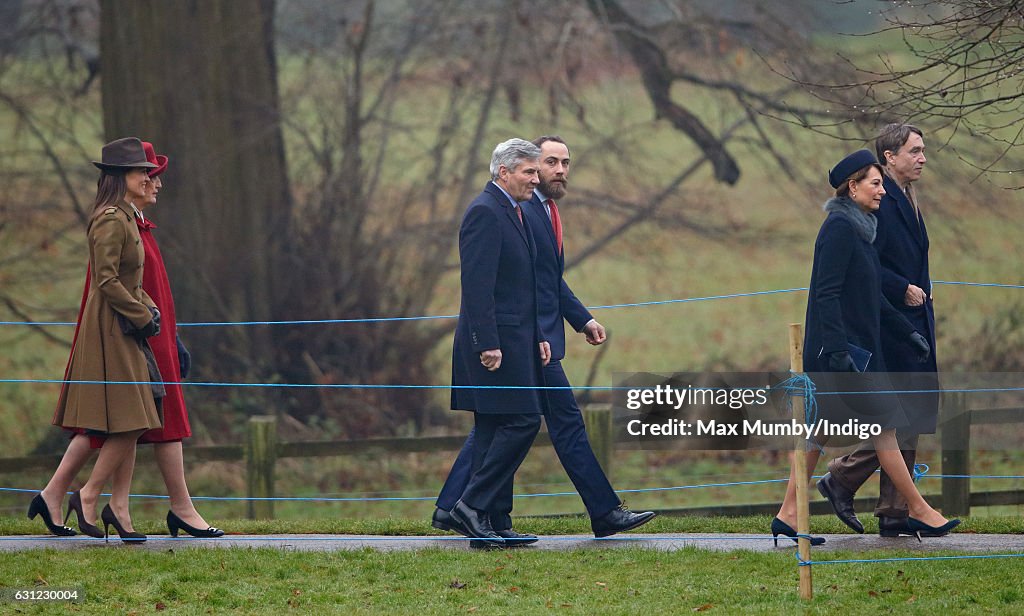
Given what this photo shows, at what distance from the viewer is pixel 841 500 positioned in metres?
8.39

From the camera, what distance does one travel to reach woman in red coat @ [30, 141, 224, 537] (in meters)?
8.26

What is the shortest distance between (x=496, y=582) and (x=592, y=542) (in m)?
1.19

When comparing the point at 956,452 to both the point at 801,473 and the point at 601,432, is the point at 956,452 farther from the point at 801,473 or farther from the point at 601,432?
the point at 801,473

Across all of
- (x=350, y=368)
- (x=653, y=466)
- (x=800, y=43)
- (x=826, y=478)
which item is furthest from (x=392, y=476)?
(x=826, y=478)

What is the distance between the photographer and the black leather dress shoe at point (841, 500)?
8.38 m

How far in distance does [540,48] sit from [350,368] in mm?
4510

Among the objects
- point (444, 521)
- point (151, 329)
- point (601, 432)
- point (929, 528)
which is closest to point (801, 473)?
point (929, 528)

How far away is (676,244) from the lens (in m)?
20.4

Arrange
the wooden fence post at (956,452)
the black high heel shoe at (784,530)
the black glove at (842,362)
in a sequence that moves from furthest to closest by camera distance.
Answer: the wooden fence post at (956,452), the black high heel shoe at (784,530), the black glove at (842,362)

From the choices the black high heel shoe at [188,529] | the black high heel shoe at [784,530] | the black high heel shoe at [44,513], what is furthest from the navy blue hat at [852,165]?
the black high heel shoe at [44,513]

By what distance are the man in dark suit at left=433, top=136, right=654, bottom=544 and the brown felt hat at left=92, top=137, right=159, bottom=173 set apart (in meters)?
2.06

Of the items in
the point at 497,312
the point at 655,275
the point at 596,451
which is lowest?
the point at 596,451

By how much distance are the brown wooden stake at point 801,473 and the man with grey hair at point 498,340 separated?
1695mm

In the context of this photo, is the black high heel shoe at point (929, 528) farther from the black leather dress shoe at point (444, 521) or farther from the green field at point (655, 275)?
the green field at point (655, 275)
